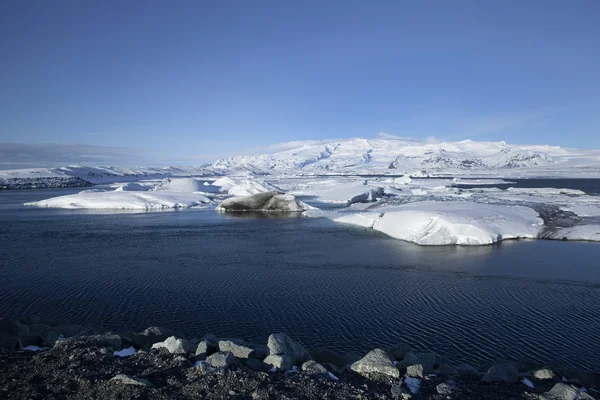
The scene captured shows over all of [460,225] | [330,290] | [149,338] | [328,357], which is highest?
[460,225]

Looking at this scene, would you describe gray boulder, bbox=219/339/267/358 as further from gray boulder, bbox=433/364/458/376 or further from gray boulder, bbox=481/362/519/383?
gray boulder, bbox=481/362/519/383

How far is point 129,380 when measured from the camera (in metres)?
4.25

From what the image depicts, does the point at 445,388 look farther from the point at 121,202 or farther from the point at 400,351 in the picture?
the point at 121,202

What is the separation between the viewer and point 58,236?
16.2m

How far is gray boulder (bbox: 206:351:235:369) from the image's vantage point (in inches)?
185

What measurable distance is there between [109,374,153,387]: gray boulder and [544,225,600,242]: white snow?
47.9ft

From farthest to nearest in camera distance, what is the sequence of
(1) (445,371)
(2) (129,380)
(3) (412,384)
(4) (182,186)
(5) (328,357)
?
(4) (182,186)
(5) (328,357)
(1) (445,371)
(3) (412,384)
(2) (129,380)

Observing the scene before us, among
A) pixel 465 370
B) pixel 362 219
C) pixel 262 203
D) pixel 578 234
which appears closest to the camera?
pixel 465 370

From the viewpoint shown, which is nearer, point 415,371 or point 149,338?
point 415,371

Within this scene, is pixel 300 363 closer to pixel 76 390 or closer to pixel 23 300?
pixel 76 390

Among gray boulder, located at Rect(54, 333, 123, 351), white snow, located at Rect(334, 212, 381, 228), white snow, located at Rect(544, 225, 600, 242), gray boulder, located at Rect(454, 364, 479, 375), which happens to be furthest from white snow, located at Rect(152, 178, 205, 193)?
gray boulder, located at Rect(454, 364, 479, 375)

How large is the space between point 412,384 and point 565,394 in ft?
5.11

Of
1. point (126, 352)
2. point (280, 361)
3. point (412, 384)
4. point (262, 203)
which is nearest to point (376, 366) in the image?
point (412, 384)

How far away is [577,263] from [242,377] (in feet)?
34.3
